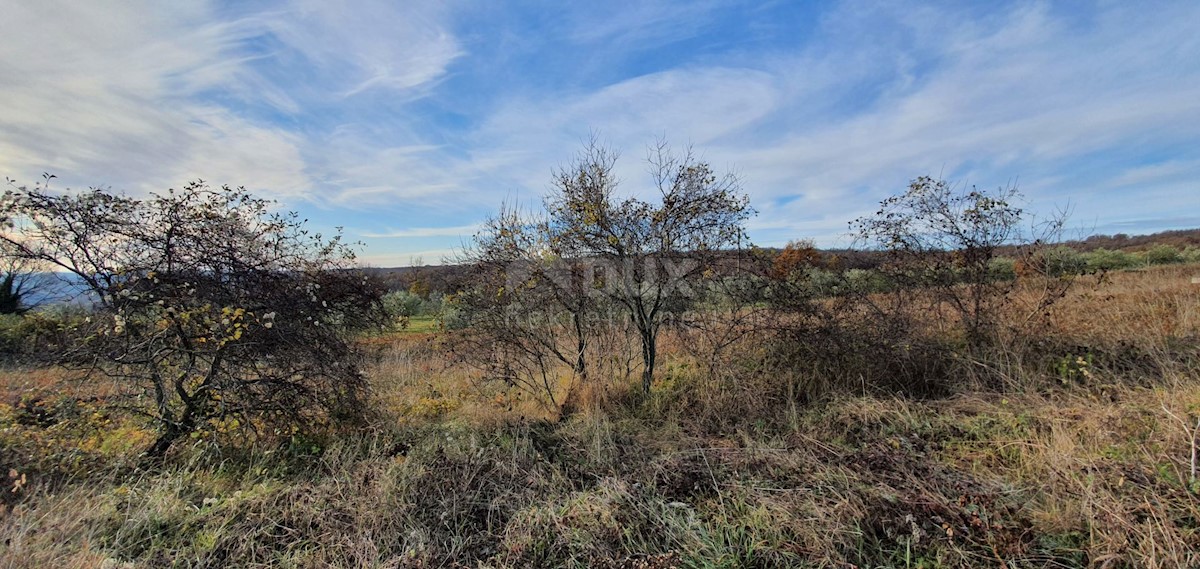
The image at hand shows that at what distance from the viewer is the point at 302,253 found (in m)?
5.88

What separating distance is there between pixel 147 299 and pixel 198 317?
0.45 metres

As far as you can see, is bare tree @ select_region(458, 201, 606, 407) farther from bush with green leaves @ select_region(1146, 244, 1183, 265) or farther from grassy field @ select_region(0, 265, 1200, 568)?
bush with green leaves @ select_region(1146, 244, 1183, 265)

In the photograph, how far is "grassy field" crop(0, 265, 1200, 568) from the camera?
2973 mm

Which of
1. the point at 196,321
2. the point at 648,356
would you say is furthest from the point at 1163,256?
the point at 196,321

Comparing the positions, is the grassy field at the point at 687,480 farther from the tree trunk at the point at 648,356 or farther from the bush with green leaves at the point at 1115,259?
the bush with green leaves at the point at 1115,259

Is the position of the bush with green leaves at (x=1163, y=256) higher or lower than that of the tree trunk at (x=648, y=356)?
higher

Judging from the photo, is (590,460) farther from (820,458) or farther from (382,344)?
(382,344)

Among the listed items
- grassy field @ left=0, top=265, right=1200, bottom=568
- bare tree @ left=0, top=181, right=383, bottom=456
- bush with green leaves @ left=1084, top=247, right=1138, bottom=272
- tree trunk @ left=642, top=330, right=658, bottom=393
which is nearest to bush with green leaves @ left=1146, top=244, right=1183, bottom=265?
bush with green leaves @ left=1084, top=247, right=1138, bottom=272

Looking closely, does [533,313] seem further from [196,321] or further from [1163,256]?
[1163,256]

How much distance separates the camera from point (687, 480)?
13.1 ft

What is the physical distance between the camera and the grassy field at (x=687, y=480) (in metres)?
2.97

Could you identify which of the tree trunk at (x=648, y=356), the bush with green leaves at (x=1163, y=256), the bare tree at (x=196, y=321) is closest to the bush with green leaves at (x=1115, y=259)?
the bush with green leaves at (x=1163, y=256)

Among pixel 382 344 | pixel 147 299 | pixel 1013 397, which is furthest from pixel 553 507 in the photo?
pixel 382 344

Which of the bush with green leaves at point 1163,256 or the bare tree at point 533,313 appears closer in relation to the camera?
the bare tree at point 533,313
